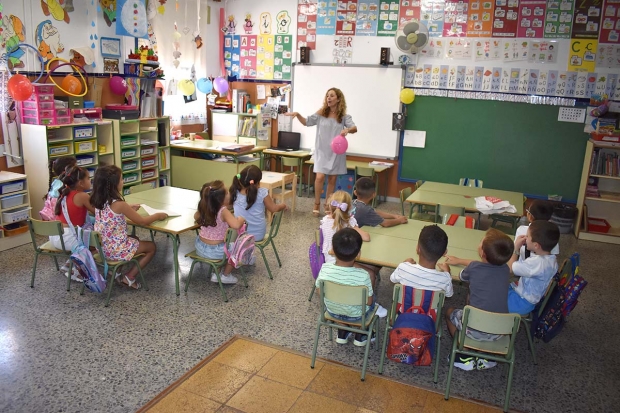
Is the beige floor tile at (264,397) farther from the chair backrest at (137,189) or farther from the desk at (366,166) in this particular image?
the desk at (366,166)

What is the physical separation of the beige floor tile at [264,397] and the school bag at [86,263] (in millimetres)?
1588

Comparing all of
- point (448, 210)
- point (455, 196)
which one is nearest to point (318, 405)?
point (448, 210)

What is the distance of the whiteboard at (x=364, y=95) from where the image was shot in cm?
757

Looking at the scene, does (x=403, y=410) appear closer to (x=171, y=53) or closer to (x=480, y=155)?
(x=480, y=155)

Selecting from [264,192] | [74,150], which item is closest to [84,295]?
[264,192]

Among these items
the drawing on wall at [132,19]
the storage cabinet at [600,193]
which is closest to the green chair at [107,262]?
the drawing on wall at [132,19]

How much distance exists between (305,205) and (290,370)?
14.3 feet

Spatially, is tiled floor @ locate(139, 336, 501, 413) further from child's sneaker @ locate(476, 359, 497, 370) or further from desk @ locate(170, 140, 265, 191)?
desk @ locate(170, 140, 265, 191)

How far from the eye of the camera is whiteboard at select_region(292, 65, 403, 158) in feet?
24.8

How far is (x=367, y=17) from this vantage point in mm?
7562

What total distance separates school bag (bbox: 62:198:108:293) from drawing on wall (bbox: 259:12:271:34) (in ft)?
17.1

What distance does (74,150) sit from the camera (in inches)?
235

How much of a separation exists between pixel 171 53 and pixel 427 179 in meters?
4.19

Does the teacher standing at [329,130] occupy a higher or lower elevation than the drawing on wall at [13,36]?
lower
